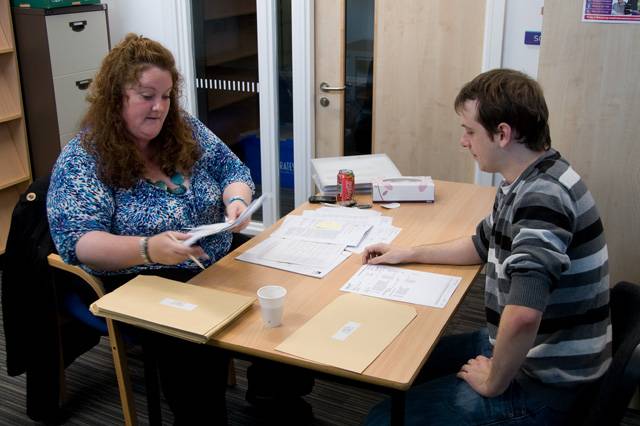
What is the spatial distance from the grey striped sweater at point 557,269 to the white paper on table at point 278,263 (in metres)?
0.55

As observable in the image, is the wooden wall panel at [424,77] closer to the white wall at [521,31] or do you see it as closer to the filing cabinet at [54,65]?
the white wall at [521,31]

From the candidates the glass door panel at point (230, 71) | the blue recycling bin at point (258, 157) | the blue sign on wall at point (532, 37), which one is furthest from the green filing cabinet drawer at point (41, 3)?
the blue sign on wall at point (532, 37)

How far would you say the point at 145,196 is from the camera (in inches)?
Answer: 83.6

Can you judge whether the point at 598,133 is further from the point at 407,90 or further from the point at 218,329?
the point at 218,329

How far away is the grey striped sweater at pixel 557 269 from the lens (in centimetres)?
145

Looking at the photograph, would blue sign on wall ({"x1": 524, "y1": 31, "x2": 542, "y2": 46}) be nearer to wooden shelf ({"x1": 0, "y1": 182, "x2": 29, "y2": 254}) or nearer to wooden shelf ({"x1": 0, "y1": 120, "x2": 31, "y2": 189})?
wooden shelf ({"x1": 0, "y1": 120, "x2": 31, "y2": 189})

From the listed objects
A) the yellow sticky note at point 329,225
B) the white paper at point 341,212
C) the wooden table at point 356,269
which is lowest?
the wooden table at point 356,269

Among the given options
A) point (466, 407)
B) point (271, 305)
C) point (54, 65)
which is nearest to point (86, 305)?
point (271, 305)

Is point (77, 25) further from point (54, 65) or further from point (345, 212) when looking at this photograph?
point (345, 212)

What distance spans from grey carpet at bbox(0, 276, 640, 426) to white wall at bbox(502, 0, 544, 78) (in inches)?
64.5

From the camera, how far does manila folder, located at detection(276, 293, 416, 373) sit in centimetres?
154

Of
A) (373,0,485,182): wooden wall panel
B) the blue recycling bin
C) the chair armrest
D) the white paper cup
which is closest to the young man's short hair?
the white paper cup

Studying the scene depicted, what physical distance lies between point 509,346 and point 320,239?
86 cm

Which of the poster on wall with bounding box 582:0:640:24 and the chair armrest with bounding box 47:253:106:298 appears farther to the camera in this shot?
→ the poster on wall with bounding box 582:0:640:24
